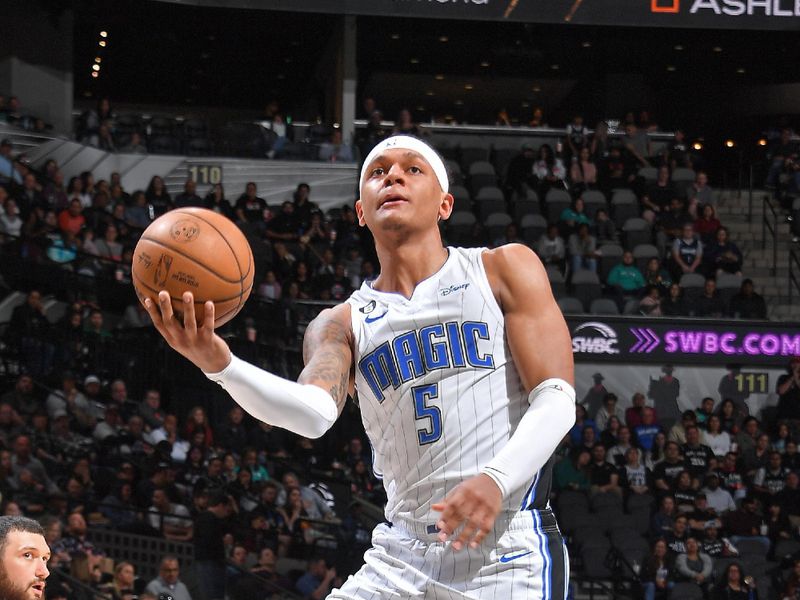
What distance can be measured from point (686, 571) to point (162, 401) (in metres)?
6.20

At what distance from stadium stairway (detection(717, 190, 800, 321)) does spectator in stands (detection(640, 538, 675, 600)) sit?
721cm

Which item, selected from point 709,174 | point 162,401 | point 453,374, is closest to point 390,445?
point 453,374

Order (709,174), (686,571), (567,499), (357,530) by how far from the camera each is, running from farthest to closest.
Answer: (709,174)
(567,499)
(686,571)
(357,530)

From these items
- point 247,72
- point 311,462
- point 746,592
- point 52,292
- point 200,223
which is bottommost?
point 746,592

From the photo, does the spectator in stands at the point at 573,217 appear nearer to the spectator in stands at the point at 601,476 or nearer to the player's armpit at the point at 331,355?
the spectator in stands at the point at 601,476

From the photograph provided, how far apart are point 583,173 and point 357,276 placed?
18.9ft

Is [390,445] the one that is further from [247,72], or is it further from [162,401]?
[247,72]

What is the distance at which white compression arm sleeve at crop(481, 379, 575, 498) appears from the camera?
363 centimetres

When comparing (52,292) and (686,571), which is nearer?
(686,571)

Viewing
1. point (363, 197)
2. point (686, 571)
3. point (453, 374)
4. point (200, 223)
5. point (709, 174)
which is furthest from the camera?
point (709, 174)

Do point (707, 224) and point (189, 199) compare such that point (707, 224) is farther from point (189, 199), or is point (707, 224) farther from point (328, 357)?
point (328, 357)

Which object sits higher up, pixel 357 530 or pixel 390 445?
pixel 390 445

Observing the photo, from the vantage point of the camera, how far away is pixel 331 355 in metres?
4.15

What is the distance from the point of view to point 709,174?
25.7 metres
